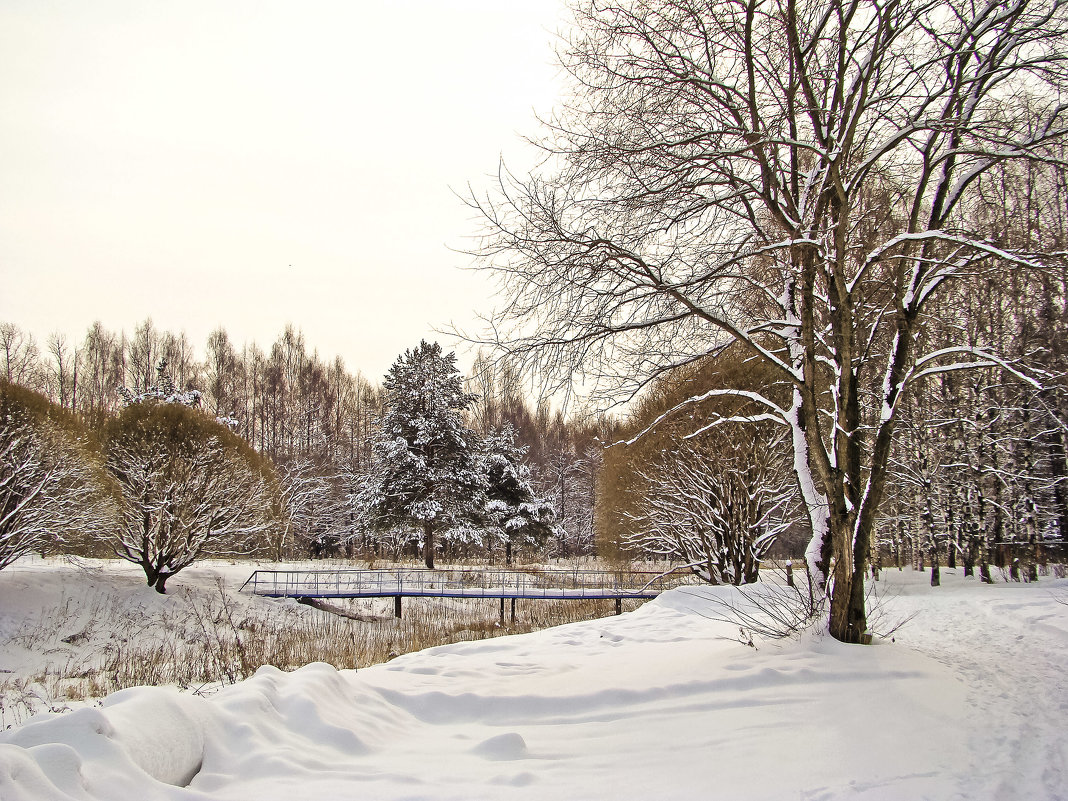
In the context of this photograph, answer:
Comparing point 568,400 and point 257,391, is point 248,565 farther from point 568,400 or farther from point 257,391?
point 568,400

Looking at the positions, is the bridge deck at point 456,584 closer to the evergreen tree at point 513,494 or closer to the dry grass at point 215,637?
the dry grass at point 215,637

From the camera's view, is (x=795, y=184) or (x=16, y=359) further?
(x=16, y=359)

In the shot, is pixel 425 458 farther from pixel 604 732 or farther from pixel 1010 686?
pixel 1010 686

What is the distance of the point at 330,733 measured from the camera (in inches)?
142

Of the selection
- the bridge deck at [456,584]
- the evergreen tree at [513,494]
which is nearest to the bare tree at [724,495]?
the bridge deck at [456,584]

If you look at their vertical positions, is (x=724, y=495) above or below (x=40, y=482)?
below

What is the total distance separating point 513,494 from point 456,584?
1324cm

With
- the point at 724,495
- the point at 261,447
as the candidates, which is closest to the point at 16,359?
the point at 261,447

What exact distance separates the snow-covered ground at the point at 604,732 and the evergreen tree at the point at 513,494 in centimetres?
3084

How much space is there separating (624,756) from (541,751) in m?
0.51

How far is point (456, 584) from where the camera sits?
2472 cm

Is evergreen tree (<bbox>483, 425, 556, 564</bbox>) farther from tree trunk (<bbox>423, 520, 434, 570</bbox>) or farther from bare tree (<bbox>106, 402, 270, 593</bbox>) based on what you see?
bare tree (<bbox>106, 402, 270, 593</bbox>)

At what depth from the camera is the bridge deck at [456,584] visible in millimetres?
20312

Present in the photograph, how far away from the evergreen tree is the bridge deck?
834cm
